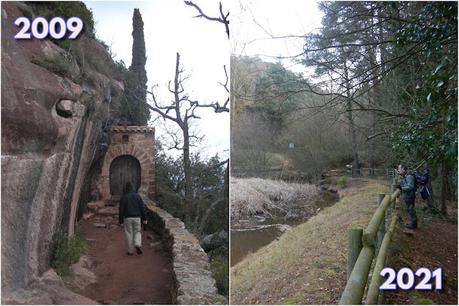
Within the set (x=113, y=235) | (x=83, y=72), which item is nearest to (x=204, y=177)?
(x=113, y=235)

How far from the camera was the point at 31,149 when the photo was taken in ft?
5.76

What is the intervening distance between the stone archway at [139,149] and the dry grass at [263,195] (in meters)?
3.03

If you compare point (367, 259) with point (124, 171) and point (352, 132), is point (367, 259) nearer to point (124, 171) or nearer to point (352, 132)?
A: point (352, 132)

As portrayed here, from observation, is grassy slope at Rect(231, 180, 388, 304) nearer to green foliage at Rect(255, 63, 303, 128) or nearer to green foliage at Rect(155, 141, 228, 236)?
green foliage at Rect(255, 63, 303, 128)

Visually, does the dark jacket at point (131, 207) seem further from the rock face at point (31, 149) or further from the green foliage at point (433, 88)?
the green foliage at point (433, 88)

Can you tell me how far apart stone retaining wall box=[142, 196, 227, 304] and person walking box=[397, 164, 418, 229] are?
125cm

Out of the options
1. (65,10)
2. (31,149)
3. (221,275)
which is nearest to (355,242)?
(221,275)

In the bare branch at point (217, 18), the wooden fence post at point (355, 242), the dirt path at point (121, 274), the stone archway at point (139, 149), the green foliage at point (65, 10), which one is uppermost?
the bare branch at point (217, 18)

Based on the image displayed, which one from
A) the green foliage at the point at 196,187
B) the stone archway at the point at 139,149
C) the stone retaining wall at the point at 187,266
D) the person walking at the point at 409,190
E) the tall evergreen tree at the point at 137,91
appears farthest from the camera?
A: the stone archway at the point at 139,149

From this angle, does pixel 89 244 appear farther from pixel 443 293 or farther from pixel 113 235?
pixel 443 293

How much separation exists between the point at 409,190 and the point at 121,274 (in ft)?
5.90

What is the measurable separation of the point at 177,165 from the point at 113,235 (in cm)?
263

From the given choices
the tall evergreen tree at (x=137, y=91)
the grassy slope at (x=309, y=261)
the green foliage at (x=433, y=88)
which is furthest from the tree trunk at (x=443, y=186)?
the tall evergreen tree at (x=137, y=91)

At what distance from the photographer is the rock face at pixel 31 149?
1.65 meters
